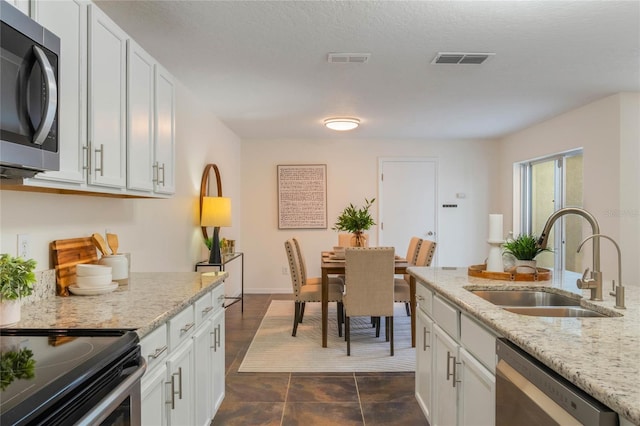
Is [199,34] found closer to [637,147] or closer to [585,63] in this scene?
[585,63]

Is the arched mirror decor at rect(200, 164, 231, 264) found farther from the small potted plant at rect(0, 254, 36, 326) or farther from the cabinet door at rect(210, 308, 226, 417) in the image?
the small potted plant at rect(0, 254, 36, 326)

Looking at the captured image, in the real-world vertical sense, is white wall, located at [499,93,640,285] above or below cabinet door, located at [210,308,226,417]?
above

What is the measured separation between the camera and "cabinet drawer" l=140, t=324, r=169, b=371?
4.75 feet

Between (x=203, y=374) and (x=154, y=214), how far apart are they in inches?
58.2

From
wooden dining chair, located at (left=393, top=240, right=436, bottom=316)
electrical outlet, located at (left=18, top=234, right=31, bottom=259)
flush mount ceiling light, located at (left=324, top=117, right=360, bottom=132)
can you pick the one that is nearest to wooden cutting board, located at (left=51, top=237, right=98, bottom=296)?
electrical outlet, located at (left=18, top=234, right=31, bottom=259)

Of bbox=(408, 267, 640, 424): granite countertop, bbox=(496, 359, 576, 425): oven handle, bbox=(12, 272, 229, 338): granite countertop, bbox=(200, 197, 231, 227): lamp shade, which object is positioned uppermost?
bbox=(200, 197, 231, 227): lamp shade

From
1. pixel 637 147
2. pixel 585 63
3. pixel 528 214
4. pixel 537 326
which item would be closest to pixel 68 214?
pixel 537 326

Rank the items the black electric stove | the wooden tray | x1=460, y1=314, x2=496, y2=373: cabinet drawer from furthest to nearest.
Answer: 1. the wooden tray
2. x1=460, y1=314, x2=496, y2=373: cabinet drawer
3. the black electric stove

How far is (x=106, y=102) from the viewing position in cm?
181

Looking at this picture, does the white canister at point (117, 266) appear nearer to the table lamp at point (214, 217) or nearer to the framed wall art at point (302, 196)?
the table lamp at point (214, 217)

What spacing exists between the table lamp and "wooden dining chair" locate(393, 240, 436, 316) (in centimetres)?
183

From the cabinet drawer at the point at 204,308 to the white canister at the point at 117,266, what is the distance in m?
0.43

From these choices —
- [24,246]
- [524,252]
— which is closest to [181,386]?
[24,246]

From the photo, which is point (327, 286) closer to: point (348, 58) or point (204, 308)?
point (204, 308)
